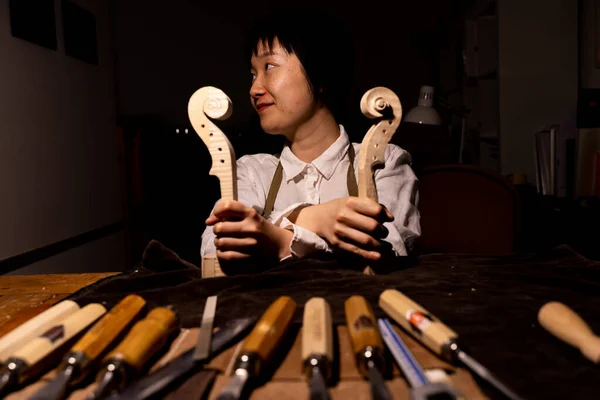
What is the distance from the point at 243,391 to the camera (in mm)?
464

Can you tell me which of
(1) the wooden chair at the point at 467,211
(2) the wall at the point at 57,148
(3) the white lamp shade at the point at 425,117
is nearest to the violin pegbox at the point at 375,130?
(1) the wooden chair at the point at 467,211

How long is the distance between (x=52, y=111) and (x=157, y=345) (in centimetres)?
230

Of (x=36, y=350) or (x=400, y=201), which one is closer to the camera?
(x=36, y=350)

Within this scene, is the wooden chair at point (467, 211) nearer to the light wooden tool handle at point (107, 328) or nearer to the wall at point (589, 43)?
the wall at point (589, 43)

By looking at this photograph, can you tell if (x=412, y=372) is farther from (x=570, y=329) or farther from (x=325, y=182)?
(x=325, y=182)

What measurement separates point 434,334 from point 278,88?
30.1 inches

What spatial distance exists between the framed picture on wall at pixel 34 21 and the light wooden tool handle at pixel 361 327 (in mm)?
2171

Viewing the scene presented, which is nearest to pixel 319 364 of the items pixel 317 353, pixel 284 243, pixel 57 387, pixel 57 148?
pixel 317 353

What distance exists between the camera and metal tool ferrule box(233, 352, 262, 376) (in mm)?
471

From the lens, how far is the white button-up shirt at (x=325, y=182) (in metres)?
1.15

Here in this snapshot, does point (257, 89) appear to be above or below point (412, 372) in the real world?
above

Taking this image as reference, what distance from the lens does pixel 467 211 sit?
1.74 meters

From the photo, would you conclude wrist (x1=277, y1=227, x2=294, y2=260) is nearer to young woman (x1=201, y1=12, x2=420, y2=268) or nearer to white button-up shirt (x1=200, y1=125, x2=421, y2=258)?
young woman (x1=201, y1=12, x2=420, y2=268)

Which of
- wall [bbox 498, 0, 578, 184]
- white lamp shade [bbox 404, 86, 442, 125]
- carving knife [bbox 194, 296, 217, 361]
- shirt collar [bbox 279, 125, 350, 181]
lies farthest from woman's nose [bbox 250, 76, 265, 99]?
wall [bbox 498, 0, 578, 184]
